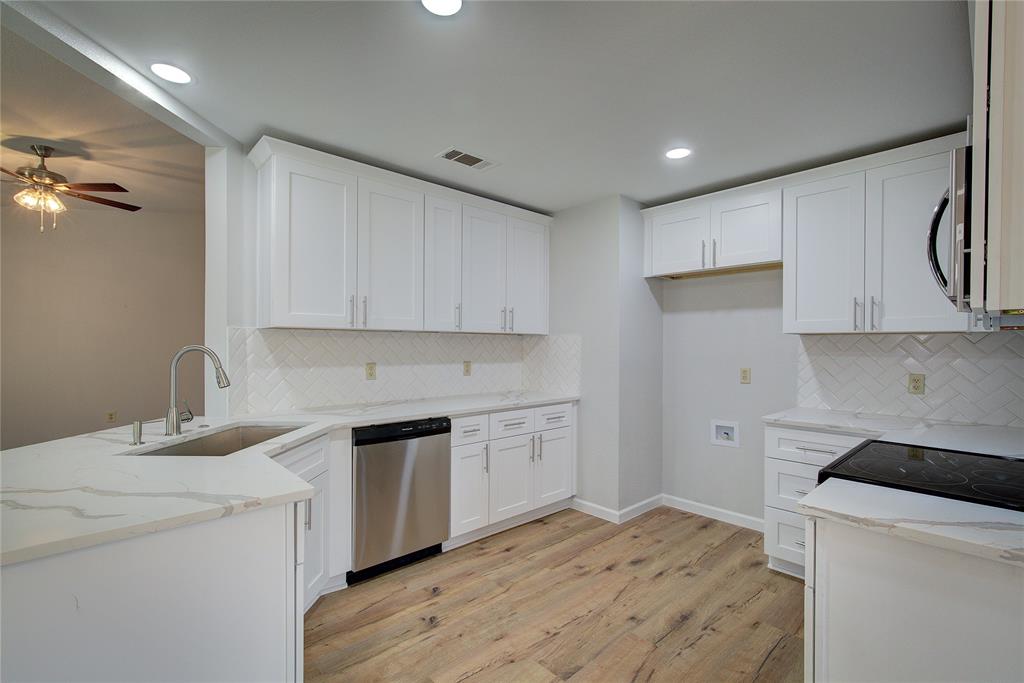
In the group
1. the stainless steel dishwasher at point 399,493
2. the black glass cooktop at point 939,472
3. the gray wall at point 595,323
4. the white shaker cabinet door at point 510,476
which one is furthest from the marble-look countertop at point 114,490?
the gray wall at point 595,323

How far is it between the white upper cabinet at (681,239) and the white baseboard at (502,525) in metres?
2.01

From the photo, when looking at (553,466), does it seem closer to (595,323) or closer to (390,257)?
(595,323)

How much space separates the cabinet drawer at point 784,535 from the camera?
2.63 metres

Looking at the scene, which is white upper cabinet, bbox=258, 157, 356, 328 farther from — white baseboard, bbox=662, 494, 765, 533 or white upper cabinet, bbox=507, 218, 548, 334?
white baseboard, bbox=662, 494, 765, 533

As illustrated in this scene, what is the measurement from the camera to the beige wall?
4352mm

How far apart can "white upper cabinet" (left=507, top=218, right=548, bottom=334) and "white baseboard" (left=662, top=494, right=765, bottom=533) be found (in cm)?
176

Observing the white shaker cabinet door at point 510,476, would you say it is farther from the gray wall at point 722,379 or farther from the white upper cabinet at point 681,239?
the white upper cabinet at point 681,239

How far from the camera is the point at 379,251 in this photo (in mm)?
2967

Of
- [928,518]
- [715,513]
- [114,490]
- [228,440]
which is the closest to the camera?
[928,518]

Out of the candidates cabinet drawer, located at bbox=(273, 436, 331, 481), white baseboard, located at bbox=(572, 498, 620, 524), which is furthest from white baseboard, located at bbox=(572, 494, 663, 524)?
cabinet drawer, located at bbox=(273, 436, 331, 481)

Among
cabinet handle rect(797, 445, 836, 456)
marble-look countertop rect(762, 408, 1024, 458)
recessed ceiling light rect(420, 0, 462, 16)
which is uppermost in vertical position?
recessed ceiling light rect(420, 0, 462, 16)

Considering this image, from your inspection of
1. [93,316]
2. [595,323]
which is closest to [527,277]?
[595,323]

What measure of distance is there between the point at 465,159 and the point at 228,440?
207cm

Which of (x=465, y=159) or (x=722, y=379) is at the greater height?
(x=465, y=159)
